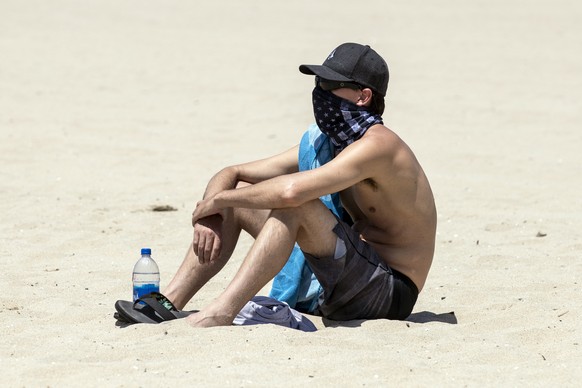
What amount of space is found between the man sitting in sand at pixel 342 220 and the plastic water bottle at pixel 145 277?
10cm

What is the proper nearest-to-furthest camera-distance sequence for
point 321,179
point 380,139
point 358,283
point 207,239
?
point 321,179
point 380,139
point 358,283
point 207,239

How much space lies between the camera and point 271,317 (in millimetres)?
5324

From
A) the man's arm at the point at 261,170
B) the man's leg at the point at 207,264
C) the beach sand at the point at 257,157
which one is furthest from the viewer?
the man's arm at the point at 261,170

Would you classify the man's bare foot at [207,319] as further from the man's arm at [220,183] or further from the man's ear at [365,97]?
the man's ear at [365,97]

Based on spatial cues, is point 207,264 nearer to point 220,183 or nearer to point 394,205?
point 220,183

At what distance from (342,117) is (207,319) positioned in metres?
1.14

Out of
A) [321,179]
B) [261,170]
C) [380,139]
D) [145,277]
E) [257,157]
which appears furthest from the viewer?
[257,157]

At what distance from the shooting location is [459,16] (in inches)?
766

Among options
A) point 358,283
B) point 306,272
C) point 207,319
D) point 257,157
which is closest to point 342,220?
point 306,272

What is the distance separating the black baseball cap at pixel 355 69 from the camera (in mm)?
5316

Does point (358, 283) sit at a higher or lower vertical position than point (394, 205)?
lower

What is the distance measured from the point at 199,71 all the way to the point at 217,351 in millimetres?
10526

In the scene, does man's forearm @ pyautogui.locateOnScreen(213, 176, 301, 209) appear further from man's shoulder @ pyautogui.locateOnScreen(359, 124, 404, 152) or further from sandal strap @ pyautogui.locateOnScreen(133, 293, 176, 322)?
sandal strap @ pyautogui.locateOnScreen(133, 293, 176, 322)

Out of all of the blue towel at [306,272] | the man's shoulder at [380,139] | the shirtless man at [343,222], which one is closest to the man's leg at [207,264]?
the shirtless man at [343,222]
